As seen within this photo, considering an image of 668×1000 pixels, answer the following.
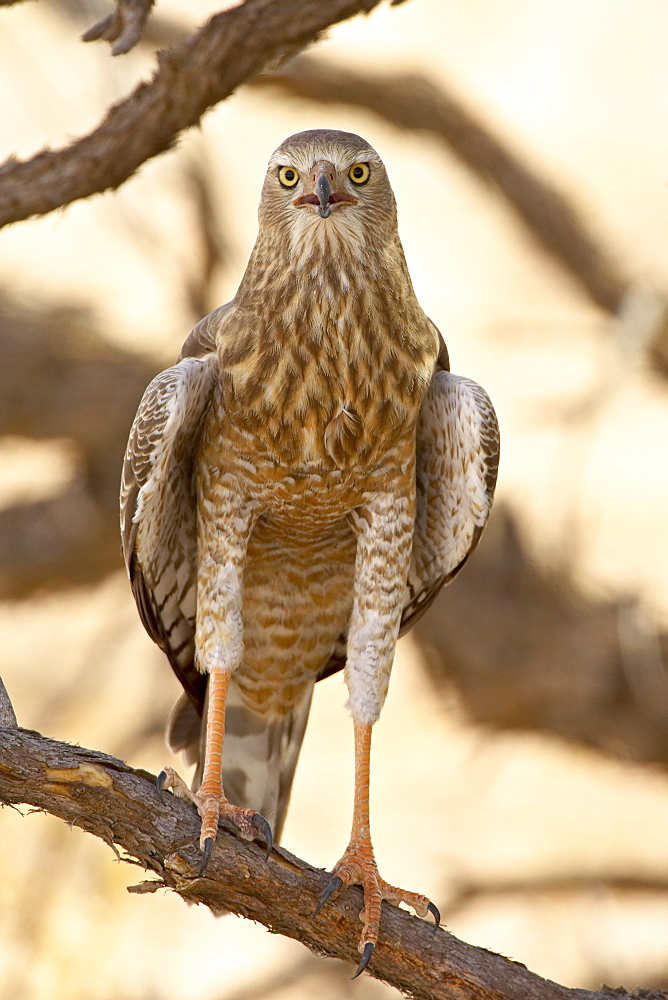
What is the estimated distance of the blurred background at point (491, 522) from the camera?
668 centimetres

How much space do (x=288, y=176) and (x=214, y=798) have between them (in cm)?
174

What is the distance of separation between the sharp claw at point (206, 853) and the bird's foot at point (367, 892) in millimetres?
334

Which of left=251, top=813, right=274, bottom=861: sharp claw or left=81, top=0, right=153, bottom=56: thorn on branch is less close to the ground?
left=81, top=0, right=153, bottom=56: thorn on branch

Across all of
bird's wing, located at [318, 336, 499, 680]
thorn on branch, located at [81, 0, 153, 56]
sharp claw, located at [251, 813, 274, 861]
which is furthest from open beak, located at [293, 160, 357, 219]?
sharp claw, located at [251, 813, 274, 861]

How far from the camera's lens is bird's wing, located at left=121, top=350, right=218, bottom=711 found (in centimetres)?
326

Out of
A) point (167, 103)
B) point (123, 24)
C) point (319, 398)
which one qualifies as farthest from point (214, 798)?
point (123, 24)

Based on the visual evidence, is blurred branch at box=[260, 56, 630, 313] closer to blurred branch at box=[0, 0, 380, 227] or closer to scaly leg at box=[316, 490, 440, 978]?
blurred branch at box=[0, 0, 380, 227]

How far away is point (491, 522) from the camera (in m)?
6.98

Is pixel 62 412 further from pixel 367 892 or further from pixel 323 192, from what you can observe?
pixel 367 892

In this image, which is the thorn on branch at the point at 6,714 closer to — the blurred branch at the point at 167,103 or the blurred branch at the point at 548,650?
the blurred branch at the point at 167,103

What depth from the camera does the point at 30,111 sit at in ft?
23.1

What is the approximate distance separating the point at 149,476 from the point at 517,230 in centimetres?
517

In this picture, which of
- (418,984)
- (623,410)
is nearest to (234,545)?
(418,984)

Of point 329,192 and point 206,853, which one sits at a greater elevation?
point 329,192
